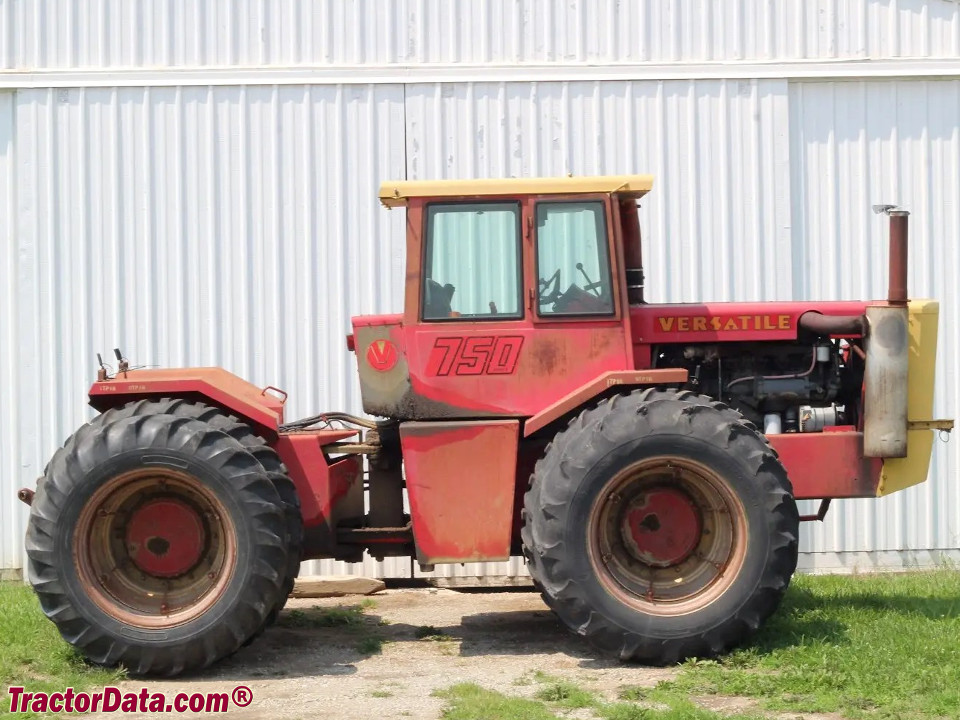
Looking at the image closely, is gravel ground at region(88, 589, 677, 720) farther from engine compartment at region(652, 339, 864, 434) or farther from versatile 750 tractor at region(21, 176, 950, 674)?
engine compartment at region(652, 339, 864, 434)

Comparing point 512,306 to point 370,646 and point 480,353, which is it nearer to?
point 480,353

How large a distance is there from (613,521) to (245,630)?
238 centimetres

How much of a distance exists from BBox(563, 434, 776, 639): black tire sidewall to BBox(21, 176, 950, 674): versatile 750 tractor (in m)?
0.01

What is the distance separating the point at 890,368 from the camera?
839 centimetres

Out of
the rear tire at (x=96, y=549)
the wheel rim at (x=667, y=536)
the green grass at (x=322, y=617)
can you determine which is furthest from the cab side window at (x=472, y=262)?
the green grass at (x=322, y=617)

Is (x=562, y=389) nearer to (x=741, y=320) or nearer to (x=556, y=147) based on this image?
(x=741, y=320)

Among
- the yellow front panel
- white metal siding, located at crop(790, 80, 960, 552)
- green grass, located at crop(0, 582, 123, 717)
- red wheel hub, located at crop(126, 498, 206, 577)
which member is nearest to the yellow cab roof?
the yellow front panel

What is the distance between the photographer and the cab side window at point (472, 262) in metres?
8.25

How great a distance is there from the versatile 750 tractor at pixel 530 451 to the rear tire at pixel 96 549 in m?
0.01

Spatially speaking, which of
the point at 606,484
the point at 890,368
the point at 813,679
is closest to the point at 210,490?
the point at 606,484

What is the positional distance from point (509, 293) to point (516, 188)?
67 cm

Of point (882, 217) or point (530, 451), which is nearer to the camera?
point (530, 451)

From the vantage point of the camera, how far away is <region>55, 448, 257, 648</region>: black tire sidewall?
7.81 m

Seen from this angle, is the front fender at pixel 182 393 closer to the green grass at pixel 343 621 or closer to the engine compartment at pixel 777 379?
the green grass at pixel 343 621
